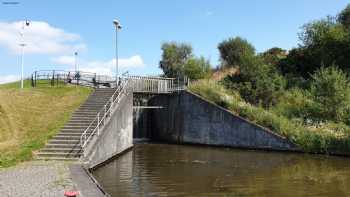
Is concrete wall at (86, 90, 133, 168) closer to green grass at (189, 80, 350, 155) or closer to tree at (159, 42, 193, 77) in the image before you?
Answer: green grass at (189, 80, 350, 155)

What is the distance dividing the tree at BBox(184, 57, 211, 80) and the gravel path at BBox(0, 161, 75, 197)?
43129mm

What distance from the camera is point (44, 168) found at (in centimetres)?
1894

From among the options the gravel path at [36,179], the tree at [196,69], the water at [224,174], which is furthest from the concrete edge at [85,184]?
the tree at [196,69]

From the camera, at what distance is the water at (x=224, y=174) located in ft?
55.1

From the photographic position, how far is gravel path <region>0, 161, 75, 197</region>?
13728mm

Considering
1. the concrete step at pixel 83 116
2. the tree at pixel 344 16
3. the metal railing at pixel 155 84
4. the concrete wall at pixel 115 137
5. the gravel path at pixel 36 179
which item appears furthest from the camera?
the tree at pixel 344 16

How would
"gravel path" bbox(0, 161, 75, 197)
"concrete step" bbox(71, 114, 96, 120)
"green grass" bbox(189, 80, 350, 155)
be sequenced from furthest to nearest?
"green grass" bbox(189, 80, 350, 155)
"concrete step" bbox(71, 114, 96, 120)
"gravel path" bbox(0, 161, 75, 197)

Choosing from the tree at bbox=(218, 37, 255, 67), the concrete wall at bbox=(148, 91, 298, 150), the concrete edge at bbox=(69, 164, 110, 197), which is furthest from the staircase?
the tree at bbox=(218, 37, 255, 67)

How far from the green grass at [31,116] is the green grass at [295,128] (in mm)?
11498

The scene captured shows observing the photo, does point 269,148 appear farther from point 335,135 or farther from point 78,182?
point 78,182

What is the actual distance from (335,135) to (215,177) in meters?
14.1

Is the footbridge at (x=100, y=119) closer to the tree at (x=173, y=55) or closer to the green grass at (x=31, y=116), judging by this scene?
the green grass at (x=31, y=116)

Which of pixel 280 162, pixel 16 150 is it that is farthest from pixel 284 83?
pixel 16 150

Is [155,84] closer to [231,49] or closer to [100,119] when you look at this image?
[100,119]
